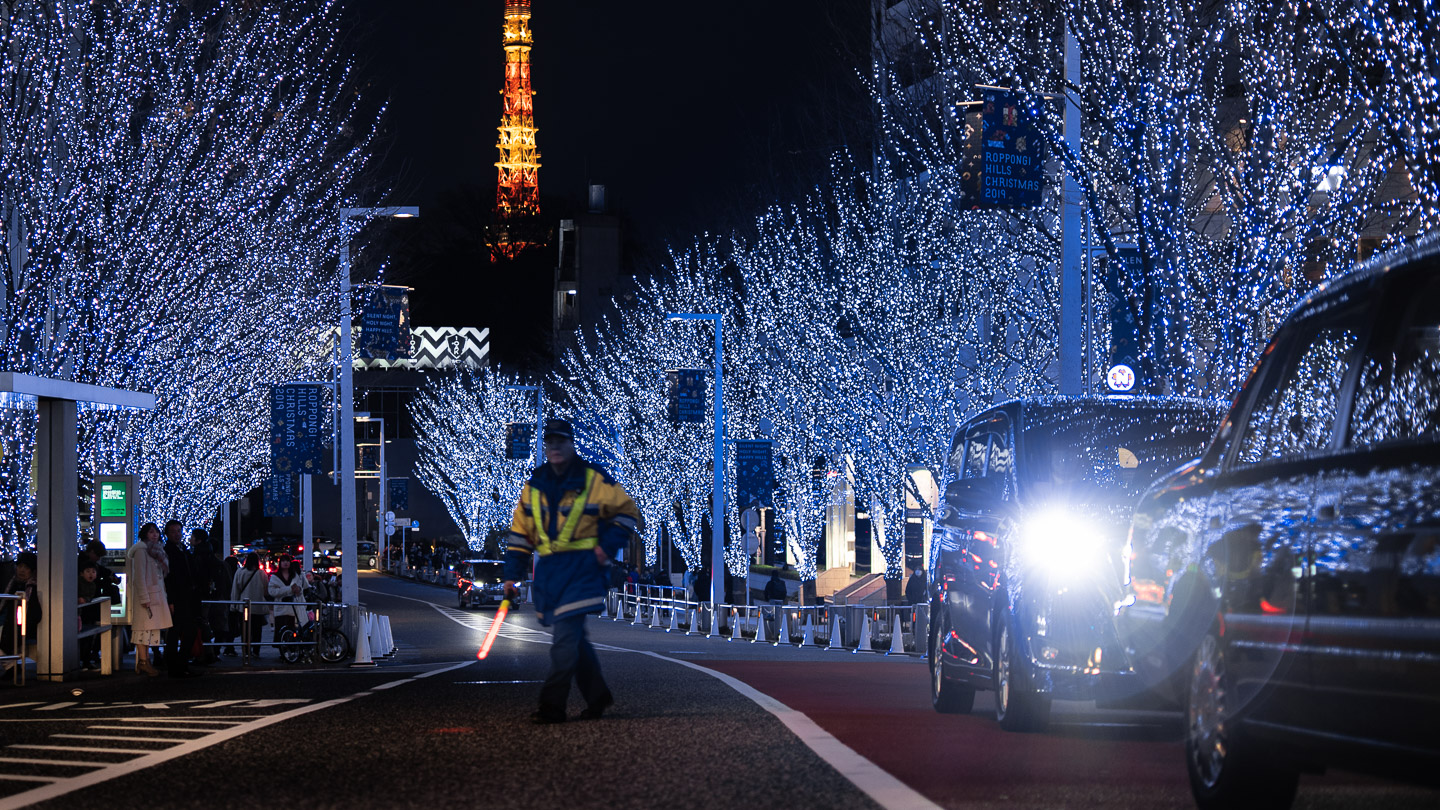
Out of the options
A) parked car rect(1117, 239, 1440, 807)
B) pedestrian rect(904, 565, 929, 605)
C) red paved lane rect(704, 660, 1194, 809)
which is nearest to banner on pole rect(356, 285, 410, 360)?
pedestrian rect(904, 565, 929, 605)

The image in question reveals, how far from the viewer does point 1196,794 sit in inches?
226

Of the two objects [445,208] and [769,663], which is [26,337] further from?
[445,208]

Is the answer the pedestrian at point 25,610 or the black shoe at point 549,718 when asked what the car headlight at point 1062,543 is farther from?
the pedestrian at point 25,610

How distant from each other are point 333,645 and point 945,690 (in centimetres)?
1545

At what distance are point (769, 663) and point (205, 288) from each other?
15.5 m

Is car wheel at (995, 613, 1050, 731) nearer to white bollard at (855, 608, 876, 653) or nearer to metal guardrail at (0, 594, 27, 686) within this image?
metal guardrail at (0, 594, 27, 686)

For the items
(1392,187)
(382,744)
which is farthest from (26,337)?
(1392,187)

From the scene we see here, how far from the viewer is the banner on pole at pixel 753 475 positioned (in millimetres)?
39500

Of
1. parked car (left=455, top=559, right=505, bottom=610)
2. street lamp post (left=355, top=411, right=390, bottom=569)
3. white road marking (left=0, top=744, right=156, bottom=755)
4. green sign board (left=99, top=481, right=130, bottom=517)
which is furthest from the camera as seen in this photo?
street lamp post (left=355, top=411, right=390, bottom=569)

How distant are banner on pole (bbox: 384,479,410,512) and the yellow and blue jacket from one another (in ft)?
280

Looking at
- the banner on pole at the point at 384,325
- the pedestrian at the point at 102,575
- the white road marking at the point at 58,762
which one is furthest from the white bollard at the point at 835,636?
the white road marking at the point at 58,762

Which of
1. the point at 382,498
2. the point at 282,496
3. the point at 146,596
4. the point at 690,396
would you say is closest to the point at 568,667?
the point at 146,596

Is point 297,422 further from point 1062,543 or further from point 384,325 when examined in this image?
point 1062,543

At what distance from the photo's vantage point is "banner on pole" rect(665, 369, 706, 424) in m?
41.9
